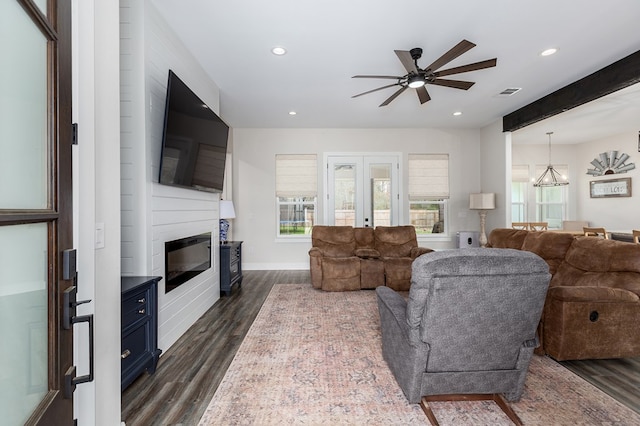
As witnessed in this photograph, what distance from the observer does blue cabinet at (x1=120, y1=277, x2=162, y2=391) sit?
1923 millimetres

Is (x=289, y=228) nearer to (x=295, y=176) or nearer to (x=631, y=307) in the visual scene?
(x=295, y=176)

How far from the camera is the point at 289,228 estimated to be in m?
6.07

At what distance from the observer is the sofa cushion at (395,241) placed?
4934mm

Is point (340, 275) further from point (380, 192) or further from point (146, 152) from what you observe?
point (146, 152)

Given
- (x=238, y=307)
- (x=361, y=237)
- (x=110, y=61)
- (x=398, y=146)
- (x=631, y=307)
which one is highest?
→ (x=398, y=146)

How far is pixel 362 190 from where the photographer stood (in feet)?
19.7

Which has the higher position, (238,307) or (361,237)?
(361,237)

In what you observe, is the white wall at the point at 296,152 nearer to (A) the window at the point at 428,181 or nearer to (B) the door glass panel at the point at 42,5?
(A) the window at the point at 428,181

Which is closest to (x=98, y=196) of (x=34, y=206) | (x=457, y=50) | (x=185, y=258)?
(x=34, y=206)

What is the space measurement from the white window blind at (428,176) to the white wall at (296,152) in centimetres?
12

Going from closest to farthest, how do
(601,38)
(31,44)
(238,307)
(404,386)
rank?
(31,44)
(404,386)
(601,38)
(238,307)

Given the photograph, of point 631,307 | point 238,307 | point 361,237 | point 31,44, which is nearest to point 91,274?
point 31,44

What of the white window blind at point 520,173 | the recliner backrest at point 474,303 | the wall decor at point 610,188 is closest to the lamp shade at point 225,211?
the recliner backrest at point 474,303

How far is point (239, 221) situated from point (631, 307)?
5.62 m
